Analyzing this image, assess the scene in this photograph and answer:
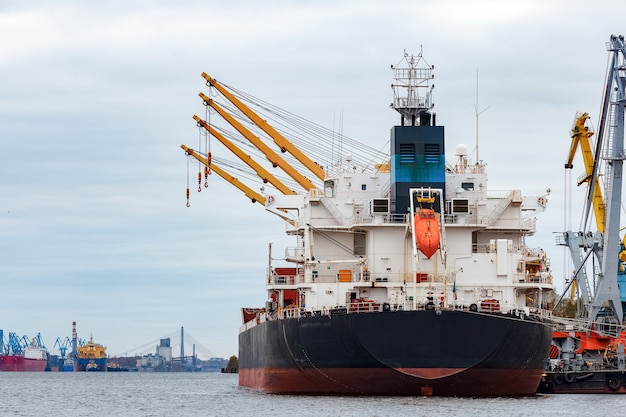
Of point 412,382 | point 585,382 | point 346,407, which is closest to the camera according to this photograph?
point 346,407

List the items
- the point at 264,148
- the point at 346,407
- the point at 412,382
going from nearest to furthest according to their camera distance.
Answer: the point at 346,407 < the point at 412,382 < the point at 264,148

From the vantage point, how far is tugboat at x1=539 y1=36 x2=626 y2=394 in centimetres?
6619

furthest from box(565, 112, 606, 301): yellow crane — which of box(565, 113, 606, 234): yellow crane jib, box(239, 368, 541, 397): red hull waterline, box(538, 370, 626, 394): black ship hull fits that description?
box(239, 368, 541, 397): red hull waterline

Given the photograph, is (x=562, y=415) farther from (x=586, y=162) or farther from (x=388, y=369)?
(x=586, y=162)

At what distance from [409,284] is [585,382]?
1562cm

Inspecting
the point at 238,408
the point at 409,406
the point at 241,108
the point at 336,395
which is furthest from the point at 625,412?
the point at 241,108

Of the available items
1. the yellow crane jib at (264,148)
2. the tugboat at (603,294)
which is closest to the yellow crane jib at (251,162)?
the yellow crane jib at (264,148)

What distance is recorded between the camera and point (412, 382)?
5075 cm

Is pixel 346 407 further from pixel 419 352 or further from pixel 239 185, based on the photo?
pixel 239 185

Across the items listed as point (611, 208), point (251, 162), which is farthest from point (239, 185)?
point (611, 208)

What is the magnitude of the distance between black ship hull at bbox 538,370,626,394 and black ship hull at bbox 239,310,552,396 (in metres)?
11.7

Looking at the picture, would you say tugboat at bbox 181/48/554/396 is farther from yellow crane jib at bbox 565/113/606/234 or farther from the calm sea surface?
yellow crane jib at bbox 565/113/606/234

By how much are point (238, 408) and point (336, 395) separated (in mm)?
4244

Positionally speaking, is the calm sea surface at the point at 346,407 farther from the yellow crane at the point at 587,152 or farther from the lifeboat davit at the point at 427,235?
the yellow crane at the point at 587,152
